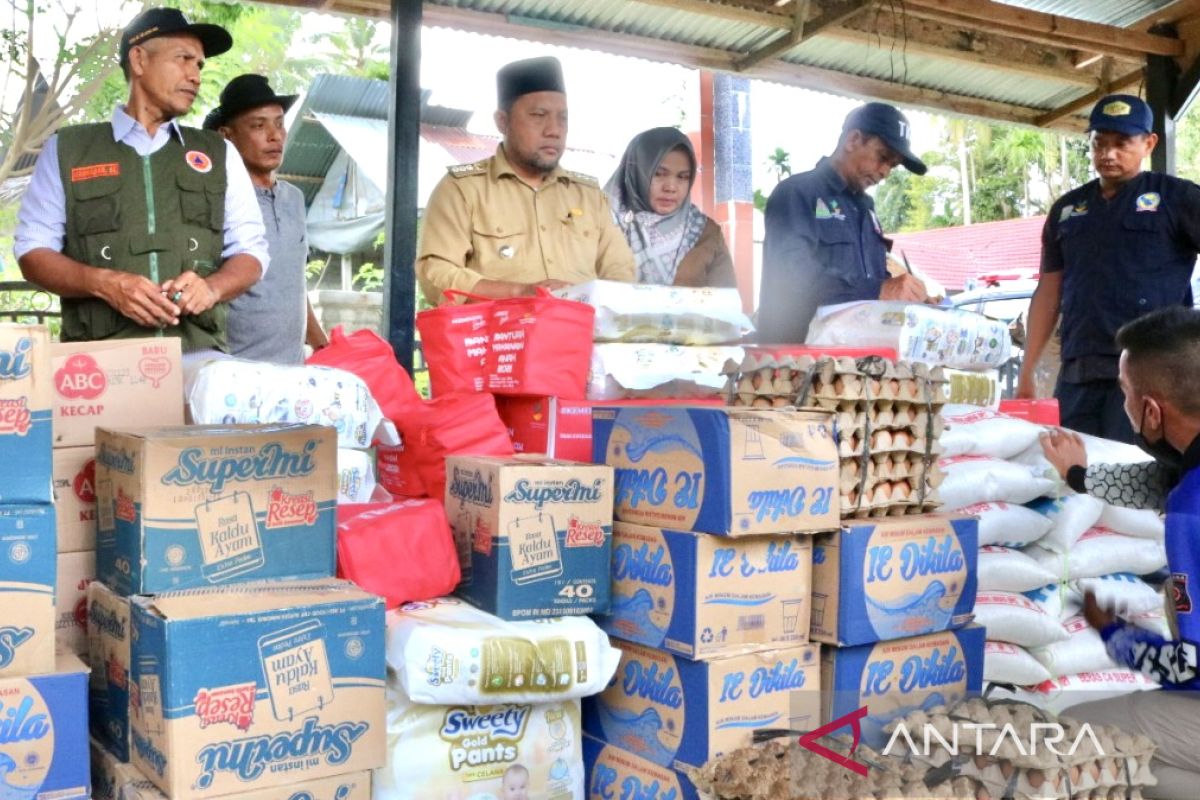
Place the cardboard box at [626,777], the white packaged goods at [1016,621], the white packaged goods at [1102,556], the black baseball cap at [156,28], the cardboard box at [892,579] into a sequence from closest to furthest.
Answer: the cardboard box at [626,777]
the cardboard box at [892,579]
the black baseball cap at [156,28]
the white packaged goods at [1016,621]
the white packaged goods at [1102,556]

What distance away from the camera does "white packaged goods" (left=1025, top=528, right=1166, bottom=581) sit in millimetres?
3544

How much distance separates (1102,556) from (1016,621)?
1.75ft

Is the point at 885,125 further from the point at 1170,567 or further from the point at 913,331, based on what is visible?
the point at 1170,567

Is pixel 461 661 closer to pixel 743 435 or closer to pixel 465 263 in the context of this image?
pixel 743 435

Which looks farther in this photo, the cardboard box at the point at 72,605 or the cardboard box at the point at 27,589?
the cardboard box at the point at 72,605

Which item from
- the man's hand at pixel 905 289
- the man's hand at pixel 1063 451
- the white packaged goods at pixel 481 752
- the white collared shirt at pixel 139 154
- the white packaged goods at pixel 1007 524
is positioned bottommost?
the white packaged goods at pixel 481 752

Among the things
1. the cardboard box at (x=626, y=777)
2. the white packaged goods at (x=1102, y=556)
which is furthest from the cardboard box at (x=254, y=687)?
the white packaged goods at (x=1102, y=556)

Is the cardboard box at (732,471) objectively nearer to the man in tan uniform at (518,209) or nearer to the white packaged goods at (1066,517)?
the man in tan uniform at (518,209)

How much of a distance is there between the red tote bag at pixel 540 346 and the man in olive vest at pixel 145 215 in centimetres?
71

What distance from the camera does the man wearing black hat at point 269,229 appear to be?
389 cm

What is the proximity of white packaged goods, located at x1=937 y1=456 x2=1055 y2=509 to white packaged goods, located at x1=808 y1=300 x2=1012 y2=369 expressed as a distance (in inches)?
15.6

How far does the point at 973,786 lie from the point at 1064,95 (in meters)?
4.93

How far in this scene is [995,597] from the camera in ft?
11.0

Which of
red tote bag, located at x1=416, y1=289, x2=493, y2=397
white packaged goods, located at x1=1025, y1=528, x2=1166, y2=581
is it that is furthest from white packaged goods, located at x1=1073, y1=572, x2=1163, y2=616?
red tote bag, located at x1=416, y1=289, x2=493, y2=397
